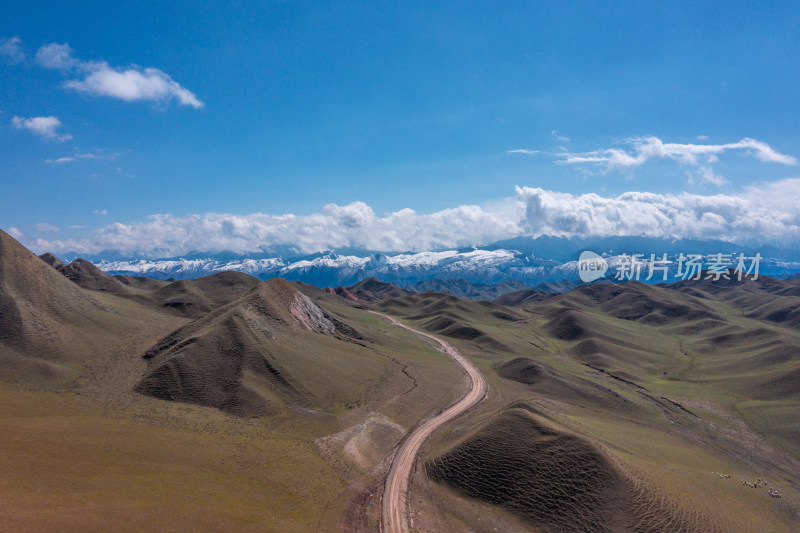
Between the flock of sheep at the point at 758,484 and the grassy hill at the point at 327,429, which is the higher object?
the grassy hill at the point at 327,429

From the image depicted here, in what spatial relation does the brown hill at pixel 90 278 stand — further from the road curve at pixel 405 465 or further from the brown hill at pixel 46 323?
the road curve at pixel 405 465

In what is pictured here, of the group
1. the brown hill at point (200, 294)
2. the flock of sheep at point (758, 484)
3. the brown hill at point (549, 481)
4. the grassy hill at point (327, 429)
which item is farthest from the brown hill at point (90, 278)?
the flock of sheep at point (758, 484)

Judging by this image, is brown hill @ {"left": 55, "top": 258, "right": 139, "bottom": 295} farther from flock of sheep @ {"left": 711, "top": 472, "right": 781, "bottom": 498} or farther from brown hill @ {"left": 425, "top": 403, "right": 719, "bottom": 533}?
flock of sheep @ {"left": 711, "top": 472, "right": 781, "bottom": 498}

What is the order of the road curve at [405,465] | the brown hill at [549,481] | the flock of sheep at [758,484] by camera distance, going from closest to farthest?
the brown hill at [549,481], the road curve at [405,465], the flock of sheep at [758,484]

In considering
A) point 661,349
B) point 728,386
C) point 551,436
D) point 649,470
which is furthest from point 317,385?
point 661,349

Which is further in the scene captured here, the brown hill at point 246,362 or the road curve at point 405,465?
the brown hill at point 246,362

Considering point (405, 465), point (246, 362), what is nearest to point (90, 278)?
point (246, 362)

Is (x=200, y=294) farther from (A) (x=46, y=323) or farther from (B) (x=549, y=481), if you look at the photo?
(B) (x=549, y=481)

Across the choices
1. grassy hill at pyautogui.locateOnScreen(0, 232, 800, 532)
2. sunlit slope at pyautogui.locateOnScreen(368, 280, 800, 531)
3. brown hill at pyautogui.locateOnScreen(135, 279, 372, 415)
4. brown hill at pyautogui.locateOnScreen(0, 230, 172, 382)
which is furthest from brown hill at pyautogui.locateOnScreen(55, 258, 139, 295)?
sunlit slope at pyautogui.locateOnScreen(368, 280, 800, 531)

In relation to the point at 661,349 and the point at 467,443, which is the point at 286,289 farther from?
the point at 661,349
